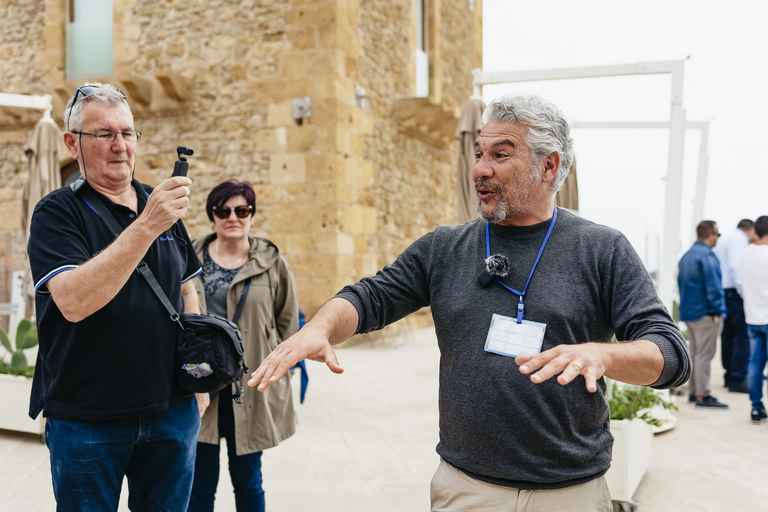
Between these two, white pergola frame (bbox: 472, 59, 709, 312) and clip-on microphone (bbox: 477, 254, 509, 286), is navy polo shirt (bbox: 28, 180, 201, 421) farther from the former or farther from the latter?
white pergola frame (bbox: 472, 59, 709, 312)

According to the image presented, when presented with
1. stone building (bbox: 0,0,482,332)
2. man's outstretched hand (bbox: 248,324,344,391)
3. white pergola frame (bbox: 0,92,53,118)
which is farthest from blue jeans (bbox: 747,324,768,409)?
white pergola frame (bbox: 0,92,53,118)

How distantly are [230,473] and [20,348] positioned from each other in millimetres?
2967

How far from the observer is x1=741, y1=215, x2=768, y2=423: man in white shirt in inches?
219

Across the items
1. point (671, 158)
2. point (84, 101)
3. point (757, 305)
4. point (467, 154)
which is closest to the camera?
point (84, 101)

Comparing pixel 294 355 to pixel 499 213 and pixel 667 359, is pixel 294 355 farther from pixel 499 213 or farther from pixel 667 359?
pixel 667 359

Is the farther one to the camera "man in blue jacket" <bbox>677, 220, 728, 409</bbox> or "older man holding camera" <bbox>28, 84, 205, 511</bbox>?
"man in blue jacket" <bbox>677, 220, 728, 409</bbox>

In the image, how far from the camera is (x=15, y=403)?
4719mm

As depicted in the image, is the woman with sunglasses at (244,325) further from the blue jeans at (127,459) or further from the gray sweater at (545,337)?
the gray sweater at (545,337)

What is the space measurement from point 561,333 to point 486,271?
241 mm

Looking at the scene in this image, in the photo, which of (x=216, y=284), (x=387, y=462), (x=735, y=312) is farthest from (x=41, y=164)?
(x=735, y=312)

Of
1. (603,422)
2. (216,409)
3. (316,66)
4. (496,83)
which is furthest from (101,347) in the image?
(316,66)

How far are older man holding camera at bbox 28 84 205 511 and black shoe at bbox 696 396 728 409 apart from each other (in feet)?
18.3

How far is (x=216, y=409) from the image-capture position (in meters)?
2.80

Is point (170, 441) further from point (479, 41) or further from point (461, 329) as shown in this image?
point (479, 41)
